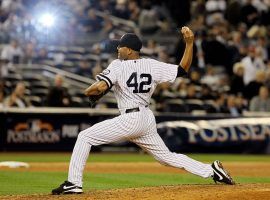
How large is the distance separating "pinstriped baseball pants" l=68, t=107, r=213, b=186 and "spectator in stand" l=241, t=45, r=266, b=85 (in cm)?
1115

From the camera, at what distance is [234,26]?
72.6 ft

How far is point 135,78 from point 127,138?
68 cm

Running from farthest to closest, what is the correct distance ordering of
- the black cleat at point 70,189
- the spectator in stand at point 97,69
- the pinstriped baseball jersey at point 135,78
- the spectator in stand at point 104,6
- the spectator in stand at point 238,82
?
1. the spectator in stand at point 104,6
2. the spectator in stand at point 97,69
3. the spectator in stand at point 238,82
4. the pinstriped baseball jersey at point 135,78
5. the black cleat at point 70,189

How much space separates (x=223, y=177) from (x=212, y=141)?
Result: 30.1ft

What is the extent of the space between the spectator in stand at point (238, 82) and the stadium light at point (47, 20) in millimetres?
5737

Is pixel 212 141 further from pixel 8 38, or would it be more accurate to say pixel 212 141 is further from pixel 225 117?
pixel 8 38

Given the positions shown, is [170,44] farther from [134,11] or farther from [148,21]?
[134,11]

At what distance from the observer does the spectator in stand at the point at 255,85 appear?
19219 millimetres

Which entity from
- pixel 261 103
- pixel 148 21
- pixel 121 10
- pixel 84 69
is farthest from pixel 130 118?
pixel 121 10

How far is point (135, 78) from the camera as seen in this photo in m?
8.45

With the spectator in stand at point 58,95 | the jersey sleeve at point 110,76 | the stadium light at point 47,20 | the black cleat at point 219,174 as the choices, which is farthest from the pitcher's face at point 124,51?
the stadium light at point 47,20

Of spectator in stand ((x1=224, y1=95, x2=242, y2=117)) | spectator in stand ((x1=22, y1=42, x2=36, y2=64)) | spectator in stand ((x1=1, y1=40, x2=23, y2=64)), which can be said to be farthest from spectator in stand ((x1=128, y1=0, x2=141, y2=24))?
spectator in stand ((x1=224, y1=95, x2=242, y2=117))

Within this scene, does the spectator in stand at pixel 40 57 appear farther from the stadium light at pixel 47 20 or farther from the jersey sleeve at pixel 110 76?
the jersey sleeve at pixel 110 76

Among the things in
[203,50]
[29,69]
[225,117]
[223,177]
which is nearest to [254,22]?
[203,50]
